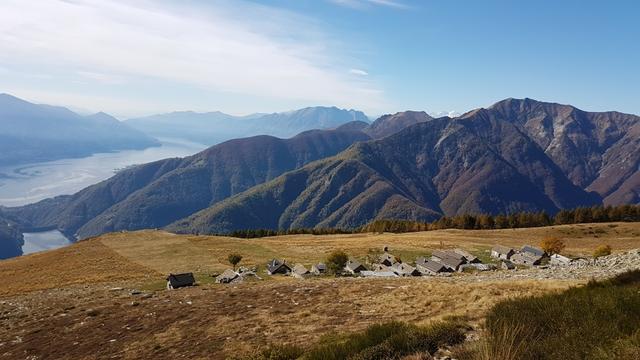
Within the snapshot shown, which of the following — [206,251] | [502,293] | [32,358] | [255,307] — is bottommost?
[206,251]

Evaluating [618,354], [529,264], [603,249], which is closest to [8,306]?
[618,354]

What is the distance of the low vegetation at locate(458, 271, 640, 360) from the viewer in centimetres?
821

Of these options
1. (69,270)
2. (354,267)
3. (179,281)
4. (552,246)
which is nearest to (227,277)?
(179,281)

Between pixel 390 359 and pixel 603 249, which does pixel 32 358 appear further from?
pixel 603 249

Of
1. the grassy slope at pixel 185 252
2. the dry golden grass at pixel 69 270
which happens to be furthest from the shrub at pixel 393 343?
the dry golden grass at pixel 69 270

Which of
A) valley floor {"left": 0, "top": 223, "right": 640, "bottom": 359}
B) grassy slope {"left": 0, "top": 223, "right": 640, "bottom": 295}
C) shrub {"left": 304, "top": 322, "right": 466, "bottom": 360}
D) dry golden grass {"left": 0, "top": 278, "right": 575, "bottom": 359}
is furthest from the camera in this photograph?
grassy slope {"left": 0, "top": 223, "right": 640, "bottom": 295}

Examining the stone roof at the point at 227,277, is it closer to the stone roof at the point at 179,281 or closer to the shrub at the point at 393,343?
the stone roof at the point at 179,281

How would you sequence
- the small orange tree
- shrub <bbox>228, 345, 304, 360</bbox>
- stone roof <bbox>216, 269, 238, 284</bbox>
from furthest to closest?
the small orange tree → stone roof <bbox>216, 269, 238, 284</bbox> → shrub <bbox>228, 345, 304, 360</bbox>

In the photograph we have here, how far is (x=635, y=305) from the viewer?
11828 mm

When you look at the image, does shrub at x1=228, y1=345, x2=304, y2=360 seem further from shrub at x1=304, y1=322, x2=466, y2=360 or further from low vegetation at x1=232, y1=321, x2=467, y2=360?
shrub at x1=304, y1=322, x2=466, y2=360

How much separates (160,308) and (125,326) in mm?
3209

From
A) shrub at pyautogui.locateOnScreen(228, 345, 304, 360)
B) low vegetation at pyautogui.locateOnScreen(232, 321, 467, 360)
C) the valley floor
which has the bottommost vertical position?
the valley floor

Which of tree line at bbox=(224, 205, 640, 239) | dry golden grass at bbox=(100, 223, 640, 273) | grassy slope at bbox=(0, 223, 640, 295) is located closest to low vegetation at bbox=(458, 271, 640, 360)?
grassy slope at bbox=(0, 223, 640, 295)

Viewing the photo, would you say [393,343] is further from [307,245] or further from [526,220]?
[526,220]
